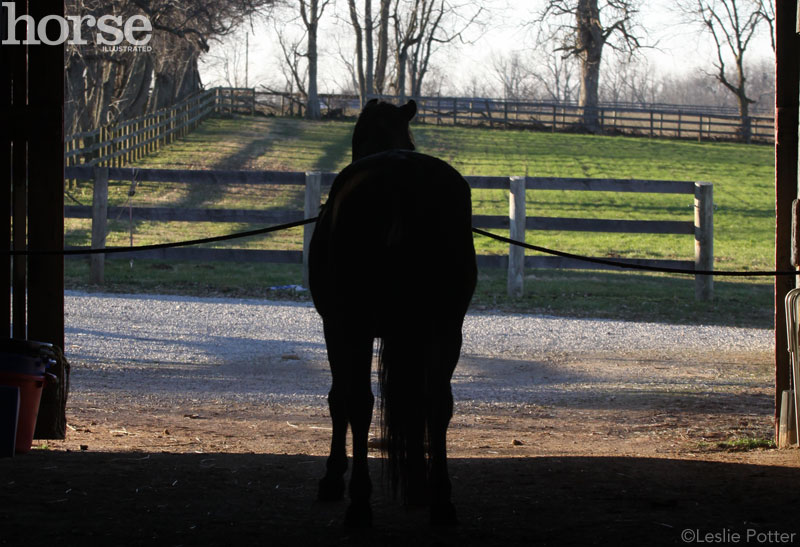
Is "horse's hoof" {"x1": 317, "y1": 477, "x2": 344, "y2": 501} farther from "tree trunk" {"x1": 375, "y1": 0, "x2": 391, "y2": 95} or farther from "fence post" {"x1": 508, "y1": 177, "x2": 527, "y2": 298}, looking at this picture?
"tree trunk" {"x1": 375, "y1": 0, "x2": 391, "y2": 95}

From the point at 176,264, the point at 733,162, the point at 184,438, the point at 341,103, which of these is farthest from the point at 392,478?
the point at 341,103

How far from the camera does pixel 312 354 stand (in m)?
8.39

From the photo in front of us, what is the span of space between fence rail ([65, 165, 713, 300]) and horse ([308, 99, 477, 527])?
7979 millimetres

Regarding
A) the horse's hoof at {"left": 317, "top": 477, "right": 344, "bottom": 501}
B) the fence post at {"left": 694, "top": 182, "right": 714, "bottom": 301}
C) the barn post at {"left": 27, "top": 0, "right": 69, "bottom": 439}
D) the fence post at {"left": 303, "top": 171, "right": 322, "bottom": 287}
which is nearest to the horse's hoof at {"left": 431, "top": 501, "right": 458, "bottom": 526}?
the horse's hoof at {"left": 317, "top": 477, "right": 344, "bottom": 501}

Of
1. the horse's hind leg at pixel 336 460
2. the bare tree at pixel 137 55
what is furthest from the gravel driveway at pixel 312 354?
the bare tree at pixel 137 55

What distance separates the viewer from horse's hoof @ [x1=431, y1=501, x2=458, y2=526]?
341 centimetres

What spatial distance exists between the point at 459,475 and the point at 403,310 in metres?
1.31

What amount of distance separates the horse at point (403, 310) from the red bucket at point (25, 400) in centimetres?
150

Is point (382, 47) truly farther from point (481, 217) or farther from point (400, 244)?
point (400, 244)

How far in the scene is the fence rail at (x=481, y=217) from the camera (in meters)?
11.9

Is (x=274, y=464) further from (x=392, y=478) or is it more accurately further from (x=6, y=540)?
(x=6, y=540)

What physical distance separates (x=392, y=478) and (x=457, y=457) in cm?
142

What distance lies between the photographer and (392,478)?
3490mm

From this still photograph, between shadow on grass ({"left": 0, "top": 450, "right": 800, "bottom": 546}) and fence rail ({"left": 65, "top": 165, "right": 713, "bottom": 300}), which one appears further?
fence rail ({"left": 65, "top": 165, "right": 713, "bottom": 300})
